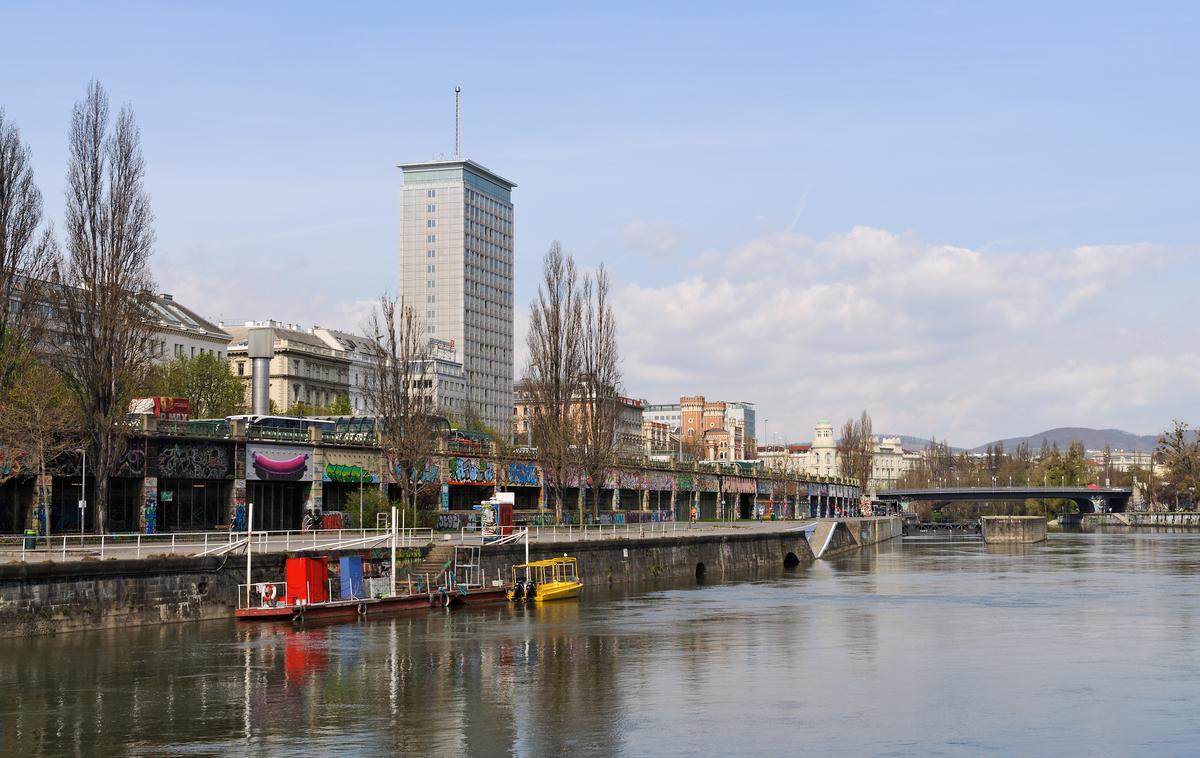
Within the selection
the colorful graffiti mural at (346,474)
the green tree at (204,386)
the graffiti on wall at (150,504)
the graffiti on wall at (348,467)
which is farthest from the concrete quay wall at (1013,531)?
the graffiti on wall at (150,504)

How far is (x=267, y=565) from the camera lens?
5753 centimetres

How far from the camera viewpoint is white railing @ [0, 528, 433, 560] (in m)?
53.1

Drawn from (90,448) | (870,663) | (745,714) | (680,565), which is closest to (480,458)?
(680,565)

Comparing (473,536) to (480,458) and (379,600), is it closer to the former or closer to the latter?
(379,600)

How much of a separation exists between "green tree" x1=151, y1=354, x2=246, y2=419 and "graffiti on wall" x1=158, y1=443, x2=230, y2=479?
54.1 meters

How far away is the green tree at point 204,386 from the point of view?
439 feet

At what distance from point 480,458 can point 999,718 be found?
Answer: 7146cm

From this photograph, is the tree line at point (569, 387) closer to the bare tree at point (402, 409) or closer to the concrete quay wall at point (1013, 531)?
the bare tree at point (402, 409)

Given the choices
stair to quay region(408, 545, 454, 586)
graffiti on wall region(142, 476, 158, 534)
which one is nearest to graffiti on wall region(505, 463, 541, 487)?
graffiti on wall region(142, 476, 158, 534)

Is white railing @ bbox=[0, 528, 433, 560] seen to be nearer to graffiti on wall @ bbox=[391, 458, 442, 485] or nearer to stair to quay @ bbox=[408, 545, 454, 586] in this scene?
stair to quay @ bbox=[408, 545, 454, 586]

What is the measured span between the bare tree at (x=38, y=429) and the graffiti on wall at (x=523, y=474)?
44.1m

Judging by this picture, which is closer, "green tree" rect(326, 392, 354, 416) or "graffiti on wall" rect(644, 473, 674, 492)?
"graffiti on wall" rect(644, 473, 674, 492)

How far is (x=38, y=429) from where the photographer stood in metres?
62.8

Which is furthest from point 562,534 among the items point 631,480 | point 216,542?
point 631,480
